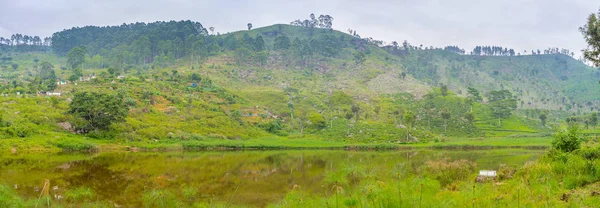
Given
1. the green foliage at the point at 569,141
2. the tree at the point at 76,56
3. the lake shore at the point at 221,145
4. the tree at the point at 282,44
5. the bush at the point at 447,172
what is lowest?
the lake shore at the point at 221,145

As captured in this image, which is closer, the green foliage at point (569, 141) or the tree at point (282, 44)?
the green foliage at point (569, 141)

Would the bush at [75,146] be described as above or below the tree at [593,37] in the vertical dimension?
below

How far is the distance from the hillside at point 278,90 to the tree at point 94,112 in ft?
5.66

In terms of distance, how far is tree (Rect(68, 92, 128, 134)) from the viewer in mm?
49688

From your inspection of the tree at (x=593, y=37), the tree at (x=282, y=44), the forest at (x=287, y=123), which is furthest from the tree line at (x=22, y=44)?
the tree at (x=593, y=37)

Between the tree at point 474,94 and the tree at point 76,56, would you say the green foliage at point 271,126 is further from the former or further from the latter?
the tree at point 76,56

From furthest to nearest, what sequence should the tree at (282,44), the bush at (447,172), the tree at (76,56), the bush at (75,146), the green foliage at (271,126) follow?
the tree at (282,44) < the tree at (76,56) < the green foliage at (271,126) < the bush at (75,146) < the bush at (447,172)

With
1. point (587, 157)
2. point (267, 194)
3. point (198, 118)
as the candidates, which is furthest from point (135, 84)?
point (587, 157)

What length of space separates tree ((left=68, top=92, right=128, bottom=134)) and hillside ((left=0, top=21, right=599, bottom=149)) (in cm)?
172

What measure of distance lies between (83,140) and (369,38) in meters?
163

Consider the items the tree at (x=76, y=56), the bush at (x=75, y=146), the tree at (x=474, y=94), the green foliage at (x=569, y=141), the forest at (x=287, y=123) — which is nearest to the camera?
the forest at (x=287, y=123)

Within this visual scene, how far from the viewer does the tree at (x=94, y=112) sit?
163 ft

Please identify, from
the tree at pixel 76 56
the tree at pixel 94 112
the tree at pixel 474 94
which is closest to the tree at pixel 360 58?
the tree at pixel 474 94

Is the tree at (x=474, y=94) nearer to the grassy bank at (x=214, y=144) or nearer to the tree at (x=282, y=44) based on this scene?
the grassy bank at (x=214, y=144)
